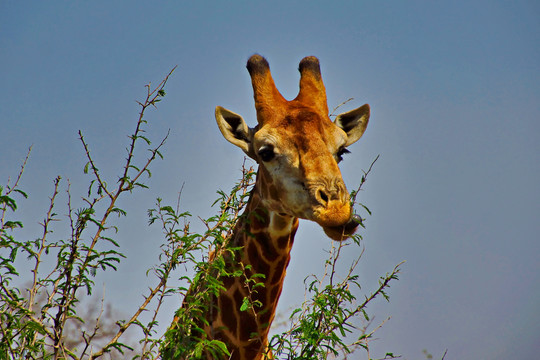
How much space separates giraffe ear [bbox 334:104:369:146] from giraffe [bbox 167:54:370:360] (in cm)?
29

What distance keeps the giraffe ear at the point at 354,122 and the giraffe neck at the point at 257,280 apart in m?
1.10

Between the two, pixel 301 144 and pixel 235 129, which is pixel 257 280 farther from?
pixel 235 129

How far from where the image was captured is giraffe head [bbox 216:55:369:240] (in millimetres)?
4340

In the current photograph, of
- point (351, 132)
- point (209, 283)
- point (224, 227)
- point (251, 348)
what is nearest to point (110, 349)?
point (209, 283)

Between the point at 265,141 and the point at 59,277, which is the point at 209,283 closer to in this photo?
the point at 59,277

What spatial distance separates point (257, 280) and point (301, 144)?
117cm

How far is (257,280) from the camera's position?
4965 mm

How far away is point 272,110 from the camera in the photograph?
5.22m

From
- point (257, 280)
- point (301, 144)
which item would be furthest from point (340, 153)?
point (257, 280)

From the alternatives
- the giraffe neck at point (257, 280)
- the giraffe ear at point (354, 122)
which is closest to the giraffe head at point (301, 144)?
the giraffe ear at point (354, 122)

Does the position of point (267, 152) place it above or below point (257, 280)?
above

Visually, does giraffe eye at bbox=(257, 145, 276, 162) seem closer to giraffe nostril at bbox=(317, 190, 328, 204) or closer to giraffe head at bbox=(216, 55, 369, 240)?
giraffe head at bbox=(216, 55, 369, 240)

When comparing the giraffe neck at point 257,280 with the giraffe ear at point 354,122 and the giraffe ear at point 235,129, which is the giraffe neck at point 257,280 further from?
the giraffe ear at point 354,122

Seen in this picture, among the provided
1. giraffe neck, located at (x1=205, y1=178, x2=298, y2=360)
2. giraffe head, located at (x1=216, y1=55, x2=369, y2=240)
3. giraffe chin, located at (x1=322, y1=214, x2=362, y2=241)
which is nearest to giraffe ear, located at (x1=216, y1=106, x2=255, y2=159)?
giraffe head, located at (x1=216, y1=55, x2=369, y2=240)
